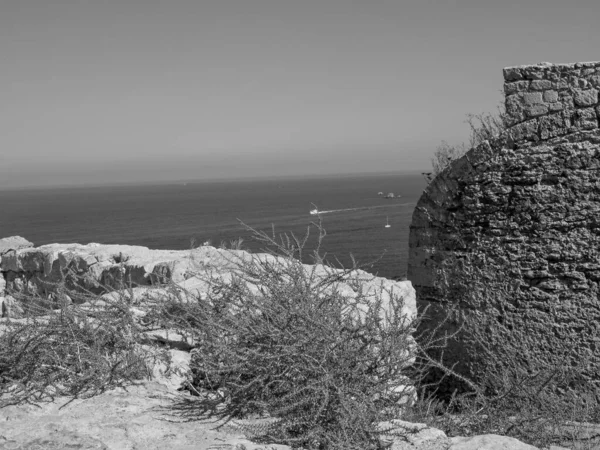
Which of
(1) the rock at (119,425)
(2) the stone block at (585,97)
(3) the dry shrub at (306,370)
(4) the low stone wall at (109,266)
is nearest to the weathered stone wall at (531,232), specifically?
(2) the stone block at (585,97)

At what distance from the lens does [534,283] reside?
5.81 m

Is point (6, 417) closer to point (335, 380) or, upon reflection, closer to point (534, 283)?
point (335, 380)

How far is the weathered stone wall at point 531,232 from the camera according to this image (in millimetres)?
5605

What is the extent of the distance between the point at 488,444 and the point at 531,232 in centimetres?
259

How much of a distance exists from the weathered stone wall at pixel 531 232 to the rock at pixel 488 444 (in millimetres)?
1967

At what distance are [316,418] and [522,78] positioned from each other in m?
3.91

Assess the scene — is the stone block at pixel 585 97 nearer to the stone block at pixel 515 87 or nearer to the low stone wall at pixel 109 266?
the stone block at pixel 515 87

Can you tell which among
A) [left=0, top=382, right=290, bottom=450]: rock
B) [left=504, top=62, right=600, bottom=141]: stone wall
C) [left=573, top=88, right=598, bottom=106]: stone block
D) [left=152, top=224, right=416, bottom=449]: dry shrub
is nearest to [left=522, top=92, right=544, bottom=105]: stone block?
[left=504, top=62, right=600, bottom=141]: stone wall

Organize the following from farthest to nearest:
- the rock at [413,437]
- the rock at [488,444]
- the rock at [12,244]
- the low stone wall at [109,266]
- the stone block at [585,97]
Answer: the rock at [12,244]
the low stone wall at [109,266]
the stone block at [585,97]
the rock at [413,437]
the rock at [488,444]

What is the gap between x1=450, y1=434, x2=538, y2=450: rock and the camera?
3.82 m

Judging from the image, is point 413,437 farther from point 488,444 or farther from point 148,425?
point 148,425

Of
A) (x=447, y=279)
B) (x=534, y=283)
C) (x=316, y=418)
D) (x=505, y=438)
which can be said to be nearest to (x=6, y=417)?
(x=316, y=418)

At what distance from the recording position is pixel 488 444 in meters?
3.85

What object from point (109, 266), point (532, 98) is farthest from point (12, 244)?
point (532, 98)
